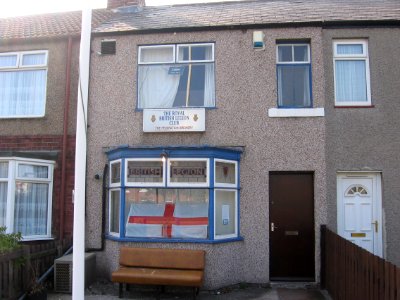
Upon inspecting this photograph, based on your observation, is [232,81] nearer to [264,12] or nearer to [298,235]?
[264,12]

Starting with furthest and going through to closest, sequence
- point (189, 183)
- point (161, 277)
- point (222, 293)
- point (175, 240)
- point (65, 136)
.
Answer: point (65, 136) < point (189, 183) < point (175, 240) < point (222, 293) < point (161, 277)

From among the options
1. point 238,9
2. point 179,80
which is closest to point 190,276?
point 179,80

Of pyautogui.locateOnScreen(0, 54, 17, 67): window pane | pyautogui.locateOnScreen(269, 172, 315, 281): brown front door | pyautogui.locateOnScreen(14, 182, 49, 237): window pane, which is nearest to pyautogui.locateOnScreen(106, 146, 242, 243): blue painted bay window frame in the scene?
pyautogui.locateOnScreen(269, 172, 315, 281): brown front door

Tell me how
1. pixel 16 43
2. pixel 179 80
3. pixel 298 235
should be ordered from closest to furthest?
pixel 298 235 < pixel 179 80 < pixel 16 43

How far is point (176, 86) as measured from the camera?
357 inches

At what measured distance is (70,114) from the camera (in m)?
9.31

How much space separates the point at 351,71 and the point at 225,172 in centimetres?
A: 344

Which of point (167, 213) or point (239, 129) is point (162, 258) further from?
point (239, 129)

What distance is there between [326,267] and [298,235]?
870 mm

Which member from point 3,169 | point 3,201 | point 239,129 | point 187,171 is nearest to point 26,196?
point 3,201

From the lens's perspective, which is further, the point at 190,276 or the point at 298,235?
the point at 298,235

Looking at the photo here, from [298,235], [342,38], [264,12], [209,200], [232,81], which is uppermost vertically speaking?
[264,12]

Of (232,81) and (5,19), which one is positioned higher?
(5,19)

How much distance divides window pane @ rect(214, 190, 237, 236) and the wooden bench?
840mm
